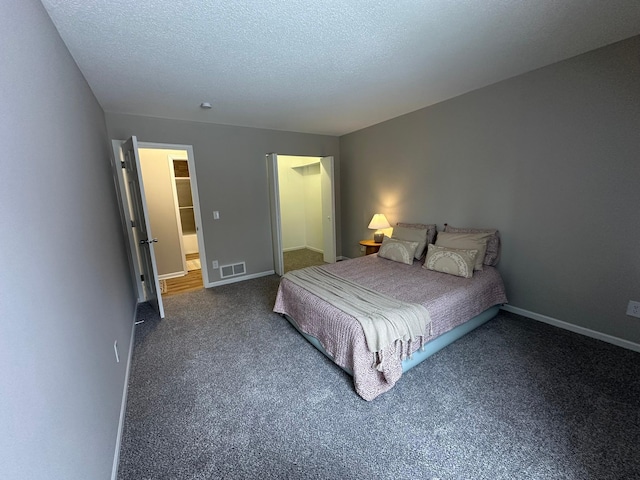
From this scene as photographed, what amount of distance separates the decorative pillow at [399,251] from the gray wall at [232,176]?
2071mm

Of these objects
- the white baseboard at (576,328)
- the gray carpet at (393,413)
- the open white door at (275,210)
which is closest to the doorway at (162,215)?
the open white door at (275,210)

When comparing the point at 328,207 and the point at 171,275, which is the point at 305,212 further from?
the point at 171,275

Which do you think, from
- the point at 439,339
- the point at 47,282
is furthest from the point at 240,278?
the point at 47,282

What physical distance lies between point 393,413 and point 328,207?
379 cm

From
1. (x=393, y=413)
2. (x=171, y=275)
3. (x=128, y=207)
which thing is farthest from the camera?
(x=171, y=275)

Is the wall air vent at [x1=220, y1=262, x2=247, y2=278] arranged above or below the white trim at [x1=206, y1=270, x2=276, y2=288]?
above

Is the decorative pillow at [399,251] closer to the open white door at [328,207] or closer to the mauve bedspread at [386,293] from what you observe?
the mauve bedspread at [386,293]

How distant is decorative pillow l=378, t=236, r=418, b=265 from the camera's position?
10.3ft

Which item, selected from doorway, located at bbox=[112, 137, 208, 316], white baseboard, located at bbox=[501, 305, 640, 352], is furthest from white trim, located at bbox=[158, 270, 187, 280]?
white baseboard, located at bbox=[501, 305, 640, 352]

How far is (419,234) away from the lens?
336cm

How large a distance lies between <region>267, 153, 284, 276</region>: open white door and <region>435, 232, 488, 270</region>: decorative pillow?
245cm

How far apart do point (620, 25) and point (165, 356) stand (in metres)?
4.36

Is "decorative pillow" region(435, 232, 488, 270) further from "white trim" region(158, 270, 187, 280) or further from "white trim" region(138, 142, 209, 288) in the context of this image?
"white trim" region(158, 270, 187, 280)

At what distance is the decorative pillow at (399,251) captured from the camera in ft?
10.3
